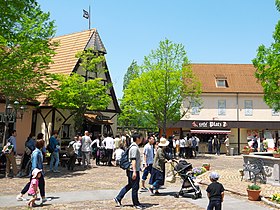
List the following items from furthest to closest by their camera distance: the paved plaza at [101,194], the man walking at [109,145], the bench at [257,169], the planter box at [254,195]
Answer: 1. the man walking at [109,145]
2. the bench at [257,169]
3. the planter box at [254,195]
4. the paved plaza at [101,194]

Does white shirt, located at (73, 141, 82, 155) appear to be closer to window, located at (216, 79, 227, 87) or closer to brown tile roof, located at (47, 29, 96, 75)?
brown tile roof, located at (47, 29, 96, 75)

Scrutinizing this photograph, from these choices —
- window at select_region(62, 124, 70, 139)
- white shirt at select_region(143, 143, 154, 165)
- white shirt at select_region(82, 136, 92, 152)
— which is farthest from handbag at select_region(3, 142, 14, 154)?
window at select_region(62, 124, 70, 139)

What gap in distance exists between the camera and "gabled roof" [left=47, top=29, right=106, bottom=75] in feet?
76.7

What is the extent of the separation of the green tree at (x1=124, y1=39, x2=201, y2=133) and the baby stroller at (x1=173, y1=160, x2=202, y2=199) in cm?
1430

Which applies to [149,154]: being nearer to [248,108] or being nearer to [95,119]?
[95,119]

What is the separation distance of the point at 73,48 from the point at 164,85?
8.10 meters

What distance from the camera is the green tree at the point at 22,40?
12.4 metres

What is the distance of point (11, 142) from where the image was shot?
39.7 ft

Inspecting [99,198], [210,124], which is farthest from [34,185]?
[210,124]

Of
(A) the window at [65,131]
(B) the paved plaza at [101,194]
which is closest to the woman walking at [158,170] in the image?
(B) the paved plaza at [101,194]

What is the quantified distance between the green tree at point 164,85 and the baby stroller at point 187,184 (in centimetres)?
1430

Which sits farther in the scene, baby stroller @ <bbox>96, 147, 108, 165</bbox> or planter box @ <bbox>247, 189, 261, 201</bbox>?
baby stroller @ <bbox>96, 147, 108, 165</bbox>

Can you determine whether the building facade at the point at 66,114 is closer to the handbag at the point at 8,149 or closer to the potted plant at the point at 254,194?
the handbag at the point at 8,149

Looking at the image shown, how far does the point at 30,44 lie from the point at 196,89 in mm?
14619
